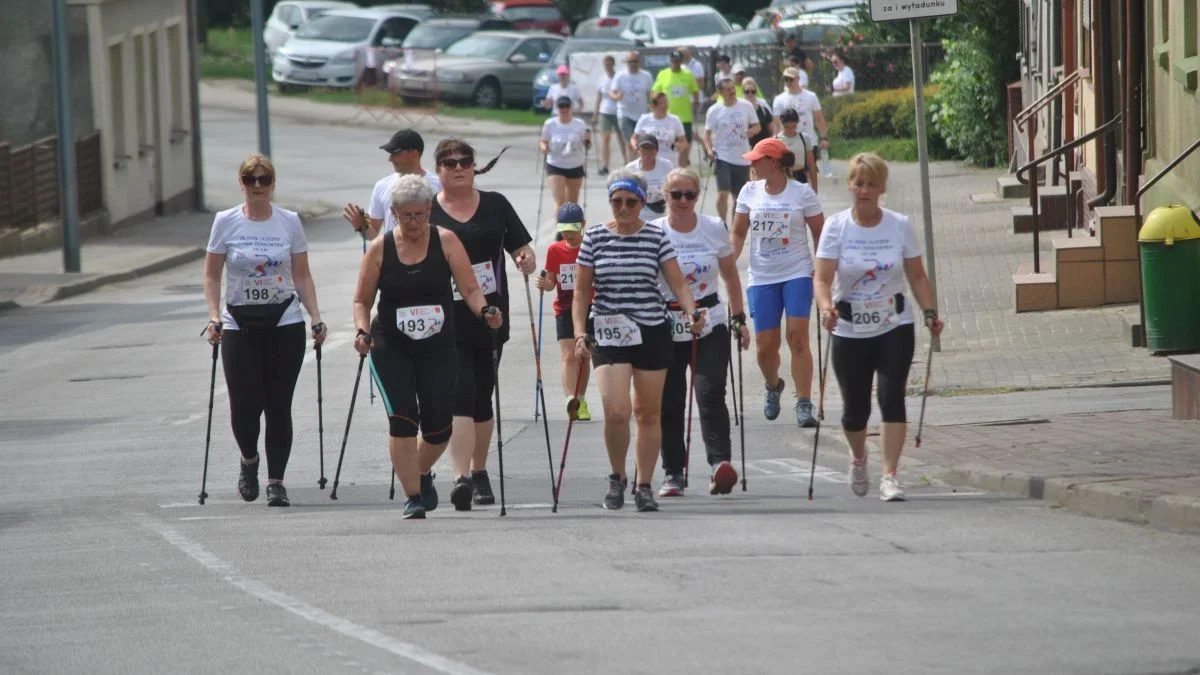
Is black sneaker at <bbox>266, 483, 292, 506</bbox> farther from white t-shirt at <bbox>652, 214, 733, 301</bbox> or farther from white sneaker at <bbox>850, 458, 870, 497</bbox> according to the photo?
white sneaker at <bbox>850, 458, 870, 497</bbox>

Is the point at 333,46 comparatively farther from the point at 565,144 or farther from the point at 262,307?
the point at 262,307

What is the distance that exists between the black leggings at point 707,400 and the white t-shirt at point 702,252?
26cm

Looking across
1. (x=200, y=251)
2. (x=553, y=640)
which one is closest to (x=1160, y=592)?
(x=553, y=640)

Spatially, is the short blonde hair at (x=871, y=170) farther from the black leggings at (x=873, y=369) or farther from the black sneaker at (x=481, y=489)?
the black sneaker at (x=481, y=489)

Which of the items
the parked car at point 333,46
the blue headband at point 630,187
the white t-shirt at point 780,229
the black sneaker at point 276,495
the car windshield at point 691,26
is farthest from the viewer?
the parked car at point 333,46

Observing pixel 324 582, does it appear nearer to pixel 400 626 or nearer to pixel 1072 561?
pixel 400 626

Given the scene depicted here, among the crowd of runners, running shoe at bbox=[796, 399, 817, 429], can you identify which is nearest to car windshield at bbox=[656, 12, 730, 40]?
running shoe at bbox=[796, 399, 817, 429]

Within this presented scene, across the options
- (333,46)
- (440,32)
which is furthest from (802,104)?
(333,46)

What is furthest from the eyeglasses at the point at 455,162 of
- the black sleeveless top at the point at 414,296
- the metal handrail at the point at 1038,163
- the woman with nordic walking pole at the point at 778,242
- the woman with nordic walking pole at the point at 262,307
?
the metal handrail at the point at 1038,163

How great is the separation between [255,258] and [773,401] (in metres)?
4.26

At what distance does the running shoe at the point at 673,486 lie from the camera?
35.4ft

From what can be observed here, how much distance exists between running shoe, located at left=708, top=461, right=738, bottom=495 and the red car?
4743 cm

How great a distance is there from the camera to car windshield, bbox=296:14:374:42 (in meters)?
51.3

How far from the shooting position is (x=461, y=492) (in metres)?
10.2
